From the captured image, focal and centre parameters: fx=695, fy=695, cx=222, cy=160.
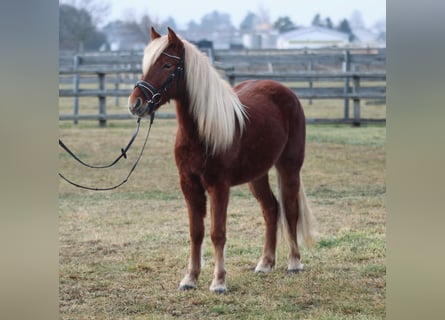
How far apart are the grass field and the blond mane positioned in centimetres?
103

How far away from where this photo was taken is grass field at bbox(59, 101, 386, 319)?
4.27 meters

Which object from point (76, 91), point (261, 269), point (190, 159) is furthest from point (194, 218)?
point (76, 91)

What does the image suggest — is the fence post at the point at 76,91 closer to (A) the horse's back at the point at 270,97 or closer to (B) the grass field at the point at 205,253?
(B) the grass field at the point at 205,253

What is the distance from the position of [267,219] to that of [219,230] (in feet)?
2.54

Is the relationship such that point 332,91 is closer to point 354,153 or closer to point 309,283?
point 354,153

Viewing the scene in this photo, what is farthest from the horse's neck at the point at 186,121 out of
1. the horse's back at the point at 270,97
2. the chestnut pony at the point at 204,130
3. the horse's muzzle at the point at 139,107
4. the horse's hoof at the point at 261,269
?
the horse's hoof at the point at 261,269

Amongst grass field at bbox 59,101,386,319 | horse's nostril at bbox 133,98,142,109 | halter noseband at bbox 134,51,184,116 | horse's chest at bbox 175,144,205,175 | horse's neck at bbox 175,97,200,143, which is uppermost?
halter noseband at bbox 134,51,184,116

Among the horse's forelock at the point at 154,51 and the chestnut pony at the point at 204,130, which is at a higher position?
the horse's forelock at the point at 154,51

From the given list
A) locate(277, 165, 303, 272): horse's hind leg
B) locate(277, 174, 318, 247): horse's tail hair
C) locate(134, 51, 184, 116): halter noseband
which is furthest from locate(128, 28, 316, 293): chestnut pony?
locate(277, 174, 318, 247): horse's tail hair

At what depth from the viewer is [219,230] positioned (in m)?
4.65

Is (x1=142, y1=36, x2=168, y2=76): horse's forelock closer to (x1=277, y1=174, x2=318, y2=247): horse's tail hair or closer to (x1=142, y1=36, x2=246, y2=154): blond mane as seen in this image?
(x1=142, y1=36, x2=246, y2=154): blond mane

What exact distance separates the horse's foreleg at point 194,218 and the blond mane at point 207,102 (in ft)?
0.93

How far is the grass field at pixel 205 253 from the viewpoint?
4.27 metres
